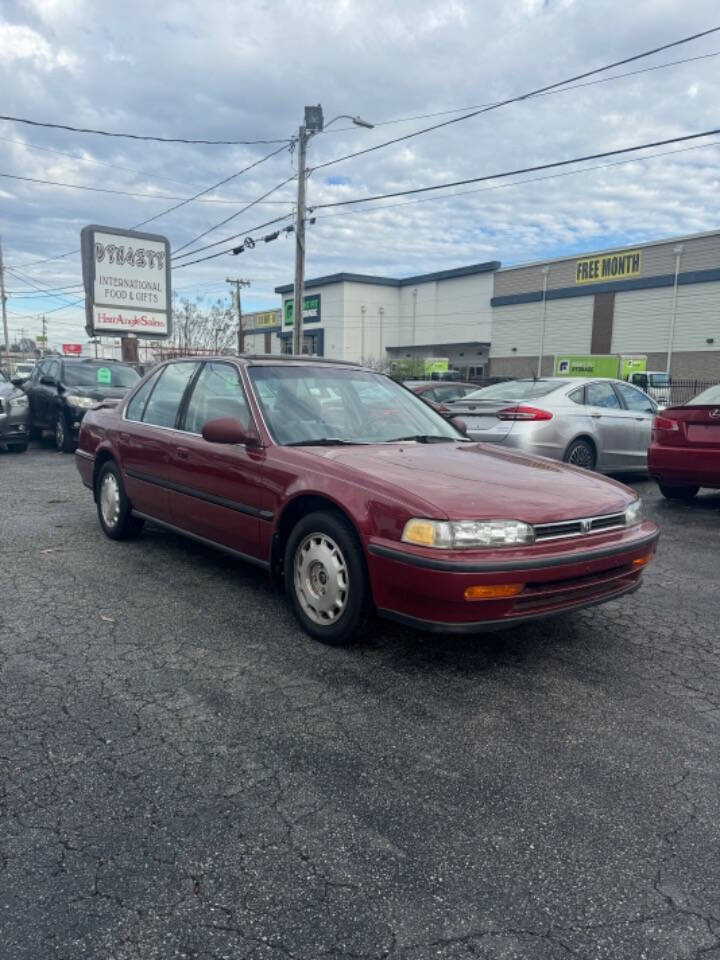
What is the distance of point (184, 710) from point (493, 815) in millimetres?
1354

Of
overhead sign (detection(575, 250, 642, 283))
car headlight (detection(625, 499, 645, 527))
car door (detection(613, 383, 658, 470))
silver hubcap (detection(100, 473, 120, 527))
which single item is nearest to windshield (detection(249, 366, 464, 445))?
car headlight (detection(625, 499, 645, 527))

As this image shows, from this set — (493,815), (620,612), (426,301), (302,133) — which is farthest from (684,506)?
(426,301)

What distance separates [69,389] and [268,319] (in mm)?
55827

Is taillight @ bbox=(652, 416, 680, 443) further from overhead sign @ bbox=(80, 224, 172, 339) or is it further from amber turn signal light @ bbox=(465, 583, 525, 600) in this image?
overhead sign @ bbox=(80, 224, 172, 339)

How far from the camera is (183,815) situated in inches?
90.7

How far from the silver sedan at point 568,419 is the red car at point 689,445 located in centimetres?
118

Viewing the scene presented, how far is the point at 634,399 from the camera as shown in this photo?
380 inches

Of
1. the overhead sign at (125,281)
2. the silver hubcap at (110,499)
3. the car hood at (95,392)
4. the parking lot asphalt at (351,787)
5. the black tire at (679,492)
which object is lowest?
the parking lot asphalt at (351,787)

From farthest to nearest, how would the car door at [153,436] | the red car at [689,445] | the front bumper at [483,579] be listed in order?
the red car at [689,445]
the car door at [153,436]
the front bumper at [483,579]

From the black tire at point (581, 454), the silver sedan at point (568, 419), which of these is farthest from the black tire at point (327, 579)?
the black tire at point (581, 454)

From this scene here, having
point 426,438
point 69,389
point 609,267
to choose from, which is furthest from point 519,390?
point 609,267

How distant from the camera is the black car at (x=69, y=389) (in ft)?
38.9

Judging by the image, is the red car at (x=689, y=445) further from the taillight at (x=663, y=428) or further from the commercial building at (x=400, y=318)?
the commercial building at (x=400, y=318)

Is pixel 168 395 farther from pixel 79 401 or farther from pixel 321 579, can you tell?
pixel 79 401
